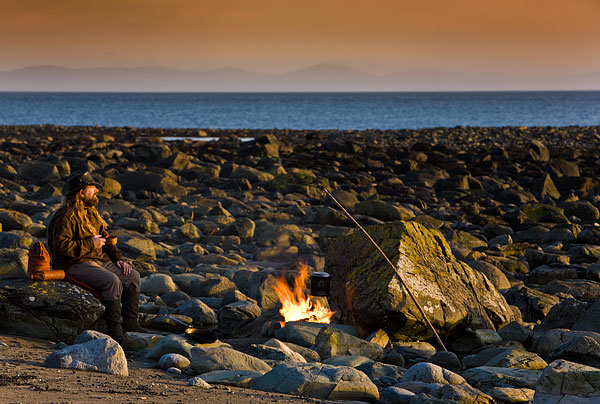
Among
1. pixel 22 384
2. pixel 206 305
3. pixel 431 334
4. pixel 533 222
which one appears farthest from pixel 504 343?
pixel 533 222

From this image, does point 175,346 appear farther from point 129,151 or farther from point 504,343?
point 129,151

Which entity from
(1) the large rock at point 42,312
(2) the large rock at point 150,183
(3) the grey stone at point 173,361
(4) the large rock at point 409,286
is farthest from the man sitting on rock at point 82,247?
(2) the large rock at point 150,183

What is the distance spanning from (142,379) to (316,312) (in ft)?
10.4

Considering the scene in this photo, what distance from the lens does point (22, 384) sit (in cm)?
507

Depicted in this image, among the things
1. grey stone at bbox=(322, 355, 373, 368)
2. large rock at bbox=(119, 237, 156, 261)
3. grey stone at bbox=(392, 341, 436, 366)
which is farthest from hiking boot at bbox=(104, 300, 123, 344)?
large rock at bbox=(119, 237, 156, 261)

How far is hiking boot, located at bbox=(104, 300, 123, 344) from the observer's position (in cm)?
731

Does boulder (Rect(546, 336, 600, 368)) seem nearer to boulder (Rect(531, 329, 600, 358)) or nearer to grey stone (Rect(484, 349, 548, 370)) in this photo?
grey stone (Rect(484, 349, 548, 370))

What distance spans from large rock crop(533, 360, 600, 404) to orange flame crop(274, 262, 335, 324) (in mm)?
3318

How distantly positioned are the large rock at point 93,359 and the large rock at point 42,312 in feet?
4.19

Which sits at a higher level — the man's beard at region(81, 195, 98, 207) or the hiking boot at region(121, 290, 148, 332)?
the man's beard at region(81, 195, 98, 207)

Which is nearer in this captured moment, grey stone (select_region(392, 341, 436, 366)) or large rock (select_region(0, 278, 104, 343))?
large rock (select_region(0, 278, 104, 343))

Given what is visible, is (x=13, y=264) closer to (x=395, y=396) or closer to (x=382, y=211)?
(x=395, y=396)

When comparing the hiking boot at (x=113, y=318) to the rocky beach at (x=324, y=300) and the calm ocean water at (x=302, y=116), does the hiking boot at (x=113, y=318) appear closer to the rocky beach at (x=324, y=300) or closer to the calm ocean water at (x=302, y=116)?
the rocky beach at (x=324, y=300)

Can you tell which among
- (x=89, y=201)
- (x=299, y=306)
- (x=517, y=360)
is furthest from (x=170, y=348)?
(x=517, y=360)
